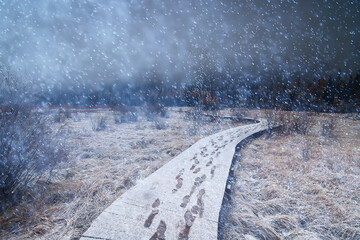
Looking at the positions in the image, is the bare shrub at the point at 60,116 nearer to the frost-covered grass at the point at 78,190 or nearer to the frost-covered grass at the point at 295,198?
the frost-covered grass at the point at 78,190

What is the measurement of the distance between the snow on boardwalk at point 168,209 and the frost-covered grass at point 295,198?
0.27 metres

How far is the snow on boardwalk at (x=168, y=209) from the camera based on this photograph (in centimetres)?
183

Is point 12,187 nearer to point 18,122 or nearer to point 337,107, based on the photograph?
point 18,122

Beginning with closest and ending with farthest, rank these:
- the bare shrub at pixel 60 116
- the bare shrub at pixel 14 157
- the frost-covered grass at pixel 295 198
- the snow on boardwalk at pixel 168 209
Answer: the snow on boardwalk at pixel 168 209, the frost-covered grass at pixel 295 198, the bare shrub at pixel 14 157, the bare shrub at pixel 60 116

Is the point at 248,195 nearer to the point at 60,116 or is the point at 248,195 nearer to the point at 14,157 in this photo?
the point at 14,157

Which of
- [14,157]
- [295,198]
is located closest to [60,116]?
[14,157]

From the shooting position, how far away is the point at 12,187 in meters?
2.36

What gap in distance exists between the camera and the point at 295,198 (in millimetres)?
2680

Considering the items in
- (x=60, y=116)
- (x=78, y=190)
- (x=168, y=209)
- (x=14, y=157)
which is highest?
(x=14, y=157)

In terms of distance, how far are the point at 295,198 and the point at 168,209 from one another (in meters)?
1.90

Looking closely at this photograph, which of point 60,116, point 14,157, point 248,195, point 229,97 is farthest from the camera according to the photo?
point 229,97

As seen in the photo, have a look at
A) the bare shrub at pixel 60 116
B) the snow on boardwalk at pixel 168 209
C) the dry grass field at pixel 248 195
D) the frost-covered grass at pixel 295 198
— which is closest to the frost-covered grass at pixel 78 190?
the dry grass field at pixel 248 195

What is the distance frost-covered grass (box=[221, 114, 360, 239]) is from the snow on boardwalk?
0.90 ft

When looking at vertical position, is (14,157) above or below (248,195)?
above
